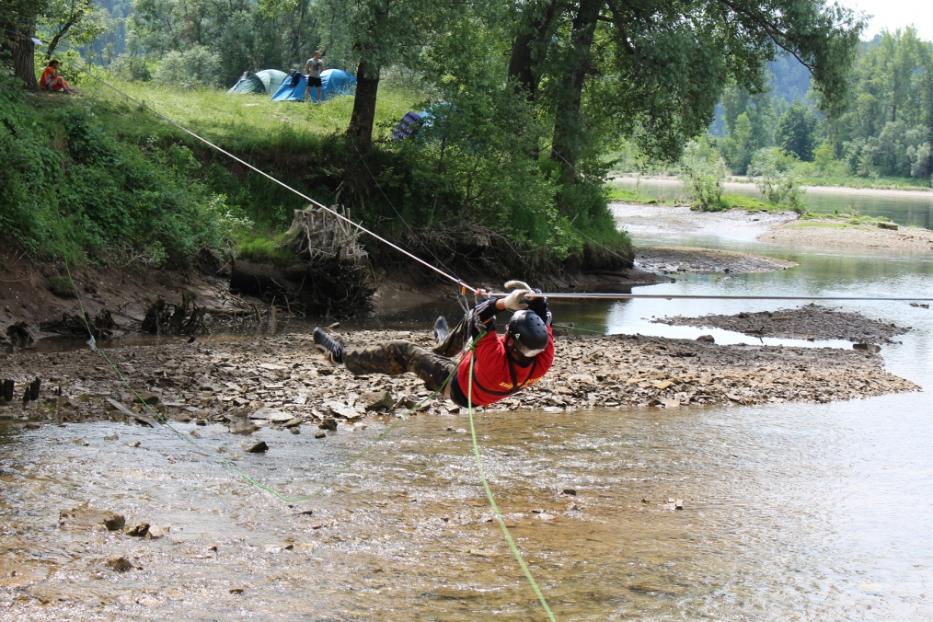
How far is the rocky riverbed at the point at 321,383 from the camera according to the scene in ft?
41.7

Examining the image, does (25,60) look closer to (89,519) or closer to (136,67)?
(89,519)

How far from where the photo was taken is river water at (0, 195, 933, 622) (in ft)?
25.6

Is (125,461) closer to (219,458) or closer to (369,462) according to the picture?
(219,458)

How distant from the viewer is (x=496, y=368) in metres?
10.0

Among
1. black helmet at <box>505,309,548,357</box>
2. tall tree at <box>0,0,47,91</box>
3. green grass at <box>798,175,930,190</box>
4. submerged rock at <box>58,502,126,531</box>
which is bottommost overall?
submerged rock at <box>58,502,126,531</box>

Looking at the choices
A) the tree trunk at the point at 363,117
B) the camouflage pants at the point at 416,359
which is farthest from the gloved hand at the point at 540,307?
the tree trunk at the point at 363,117

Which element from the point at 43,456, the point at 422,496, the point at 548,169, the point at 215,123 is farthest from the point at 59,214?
the point at 548,169

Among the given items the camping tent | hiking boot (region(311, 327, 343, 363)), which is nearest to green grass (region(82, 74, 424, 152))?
the camping tent

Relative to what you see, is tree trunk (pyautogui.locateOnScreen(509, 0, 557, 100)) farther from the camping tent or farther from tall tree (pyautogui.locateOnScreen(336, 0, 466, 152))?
the camping tent

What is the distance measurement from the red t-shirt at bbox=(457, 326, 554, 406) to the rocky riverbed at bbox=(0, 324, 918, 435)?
297 cm

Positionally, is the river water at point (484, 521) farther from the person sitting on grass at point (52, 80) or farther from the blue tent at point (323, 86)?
the blue tent at point (323, 86)

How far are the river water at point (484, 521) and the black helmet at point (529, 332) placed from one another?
1.62m

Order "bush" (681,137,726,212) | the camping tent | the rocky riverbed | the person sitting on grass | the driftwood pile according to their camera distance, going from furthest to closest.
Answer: "bush" (681,137,726,212), the camping tent, the person sitting on grass, the driftwood pile, the rocky riverbed

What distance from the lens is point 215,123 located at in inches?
1051
